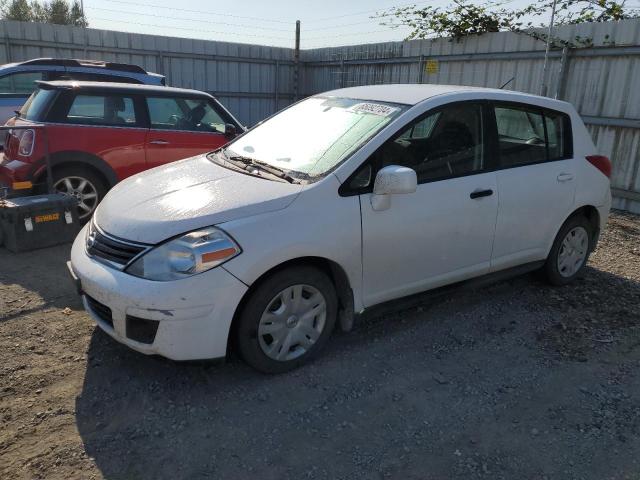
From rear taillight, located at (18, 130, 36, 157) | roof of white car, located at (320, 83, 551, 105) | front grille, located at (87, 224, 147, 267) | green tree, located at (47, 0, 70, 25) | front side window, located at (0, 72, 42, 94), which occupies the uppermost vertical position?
green tree, located at (47, 0, 70, 25)

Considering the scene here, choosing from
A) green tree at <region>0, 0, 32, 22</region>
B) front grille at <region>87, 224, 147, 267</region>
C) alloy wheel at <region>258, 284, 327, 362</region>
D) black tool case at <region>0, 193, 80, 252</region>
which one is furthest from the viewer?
green tree at <region>0, 0, 32, 22</region>

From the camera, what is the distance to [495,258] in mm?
4293

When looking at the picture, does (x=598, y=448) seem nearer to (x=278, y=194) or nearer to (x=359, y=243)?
(x=359, y=243)

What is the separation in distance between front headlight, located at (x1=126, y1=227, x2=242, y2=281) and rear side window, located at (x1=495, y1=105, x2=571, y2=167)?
2.40 m

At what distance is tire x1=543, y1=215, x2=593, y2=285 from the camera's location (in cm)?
480

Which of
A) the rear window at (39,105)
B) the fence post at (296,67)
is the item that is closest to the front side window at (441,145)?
the rear window at (39,105)

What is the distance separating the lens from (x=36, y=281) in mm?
4746

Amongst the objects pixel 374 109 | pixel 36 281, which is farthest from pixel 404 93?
pixel 36 281

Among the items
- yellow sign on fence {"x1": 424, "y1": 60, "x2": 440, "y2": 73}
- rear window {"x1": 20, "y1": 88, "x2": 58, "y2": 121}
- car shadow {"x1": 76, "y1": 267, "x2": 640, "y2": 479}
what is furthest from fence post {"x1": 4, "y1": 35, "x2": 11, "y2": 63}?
car shadow {"x1": 76, "y1": 267, "x2": 640, "y2": 479}

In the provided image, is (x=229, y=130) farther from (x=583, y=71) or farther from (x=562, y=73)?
(x=583, y=71)

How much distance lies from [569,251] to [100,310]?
13.2ft

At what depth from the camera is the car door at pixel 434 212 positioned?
353 centimetres

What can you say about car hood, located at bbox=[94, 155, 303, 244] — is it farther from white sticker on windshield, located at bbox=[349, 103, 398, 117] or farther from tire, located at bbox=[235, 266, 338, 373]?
white sticker on windshield, located at bbox=[349, 103, 398, 117]

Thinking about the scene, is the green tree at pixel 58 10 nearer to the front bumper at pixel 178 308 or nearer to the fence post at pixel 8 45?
the fence post at pixel 8 45
